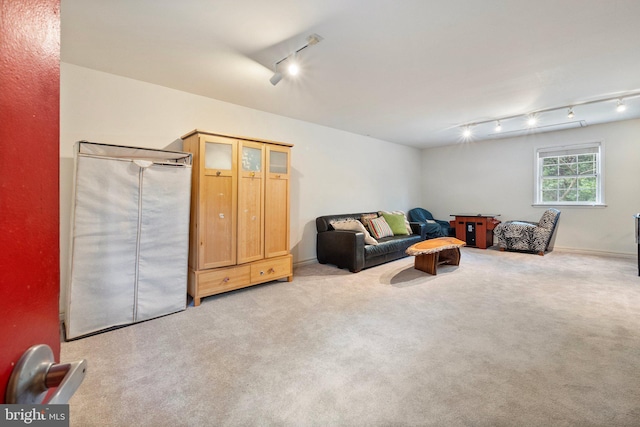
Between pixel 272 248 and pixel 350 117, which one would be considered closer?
pixel 272 248

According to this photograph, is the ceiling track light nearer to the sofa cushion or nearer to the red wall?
the sofa cushion

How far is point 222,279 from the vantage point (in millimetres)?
3117

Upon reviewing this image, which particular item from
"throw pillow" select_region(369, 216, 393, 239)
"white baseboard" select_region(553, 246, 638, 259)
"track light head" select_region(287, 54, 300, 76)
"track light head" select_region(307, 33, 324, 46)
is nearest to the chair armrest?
"throw pillow" select_region(369, 216, 393, 239)

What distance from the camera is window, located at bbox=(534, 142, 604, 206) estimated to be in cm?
521

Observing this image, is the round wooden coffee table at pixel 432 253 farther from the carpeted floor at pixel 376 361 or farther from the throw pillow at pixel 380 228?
the throw pillow at pixel 380 228

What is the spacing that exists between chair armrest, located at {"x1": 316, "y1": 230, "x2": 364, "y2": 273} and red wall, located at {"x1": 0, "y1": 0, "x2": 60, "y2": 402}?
3.75 meters

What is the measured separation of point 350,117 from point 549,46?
8.41ft

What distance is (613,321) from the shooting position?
8.18 ft

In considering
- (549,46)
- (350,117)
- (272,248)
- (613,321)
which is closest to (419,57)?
(549,46)

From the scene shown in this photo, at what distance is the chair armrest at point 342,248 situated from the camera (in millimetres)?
4074

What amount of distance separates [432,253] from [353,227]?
1.26 meters

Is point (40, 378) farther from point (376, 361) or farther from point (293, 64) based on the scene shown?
point (293, 64)

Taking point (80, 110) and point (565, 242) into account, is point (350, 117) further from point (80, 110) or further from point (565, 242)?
point (565, 242)

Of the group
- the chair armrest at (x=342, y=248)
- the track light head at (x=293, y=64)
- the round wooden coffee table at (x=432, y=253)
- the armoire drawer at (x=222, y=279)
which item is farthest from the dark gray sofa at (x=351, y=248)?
the track light head at (x=293, y=64)
